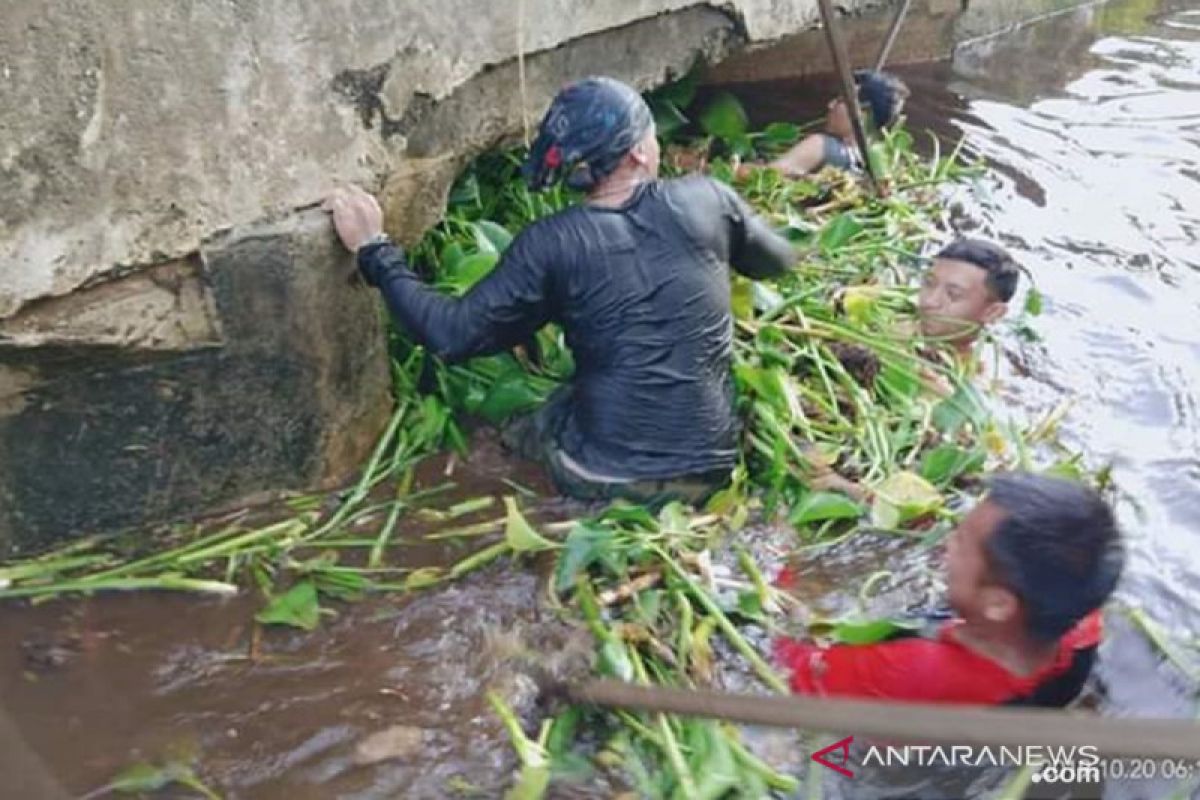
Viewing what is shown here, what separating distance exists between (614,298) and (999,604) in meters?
1.39

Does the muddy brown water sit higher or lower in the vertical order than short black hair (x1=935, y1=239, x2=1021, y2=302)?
lower

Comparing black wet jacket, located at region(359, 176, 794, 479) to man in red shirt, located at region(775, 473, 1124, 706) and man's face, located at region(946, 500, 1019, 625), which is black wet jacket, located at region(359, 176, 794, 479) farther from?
man's face, located at region(946, 500, 1019, 625)

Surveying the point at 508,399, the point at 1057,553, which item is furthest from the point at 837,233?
the point at 1057,553

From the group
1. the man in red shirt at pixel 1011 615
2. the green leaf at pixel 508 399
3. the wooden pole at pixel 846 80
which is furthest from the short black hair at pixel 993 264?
the man in red shirt at pixel 1011 615

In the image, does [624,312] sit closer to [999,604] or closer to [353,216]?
[353,216]

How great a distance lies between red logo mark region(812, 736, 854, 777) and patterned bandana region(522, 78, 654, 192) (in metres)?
1.60

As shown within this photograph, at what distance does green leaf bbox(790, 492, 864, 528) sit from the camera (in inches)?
151

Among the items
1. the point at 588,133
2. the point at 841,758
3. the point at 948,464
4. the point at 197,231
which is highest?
the point at 588,133

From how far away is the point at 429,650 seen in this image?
3447 millimetres

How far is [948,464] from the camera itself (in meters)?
4.02

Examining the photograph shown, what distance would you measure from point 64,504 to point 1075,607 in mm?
2367

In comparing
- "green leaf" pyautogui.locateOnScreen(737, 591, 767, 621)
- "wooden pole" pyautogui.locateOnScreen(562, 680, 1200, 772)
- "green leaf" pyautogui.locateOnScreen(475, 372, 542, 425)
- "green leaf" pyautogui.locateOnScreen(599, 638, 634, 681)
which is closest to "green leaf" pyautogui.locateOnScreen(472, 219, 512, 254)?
"green leaf" pyautogui.locateOnScreen(475, 372, 542, 425)

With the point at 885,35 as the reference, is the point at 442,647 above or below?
below

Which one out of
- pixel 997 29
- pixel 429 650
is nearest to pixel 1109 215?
pixel 997 29
